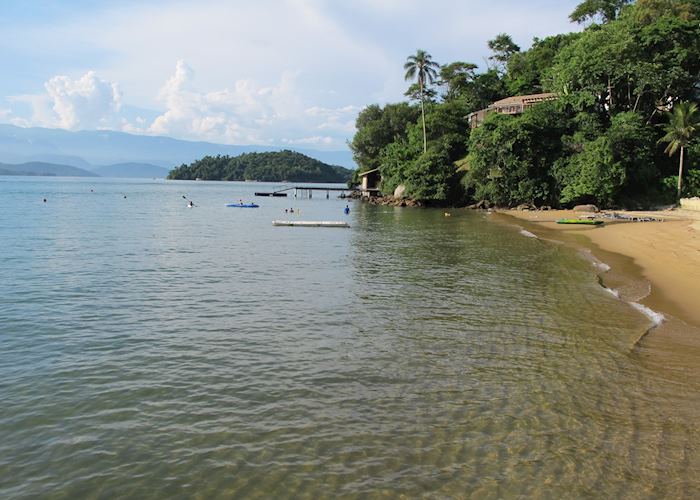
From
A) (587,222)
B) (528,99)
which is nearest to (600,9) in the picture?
(528,99)

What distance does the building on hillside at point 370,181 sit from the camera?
98125 mm

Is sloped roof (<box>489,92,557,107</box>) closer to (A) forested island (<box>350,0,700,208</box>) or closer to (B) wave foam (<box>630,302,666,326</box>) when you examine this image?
(A) forested island (<box>350,0,700,208</box>)

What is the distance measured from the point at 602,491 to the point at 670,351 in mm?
7329

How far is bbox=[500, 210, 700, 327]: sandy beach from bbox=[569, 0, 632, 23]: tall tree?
55584 mm

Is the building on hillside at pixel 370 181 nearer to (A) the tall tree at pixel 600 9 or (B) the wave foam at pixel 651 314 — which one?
(A) the tall tree at pixel 600 9

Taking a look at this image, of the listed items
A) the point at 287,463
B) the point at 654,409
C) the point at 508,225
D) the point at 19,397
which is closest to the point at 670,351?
the point at 654,409

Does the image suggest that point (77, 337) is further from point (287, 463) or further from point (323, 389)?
point (287, 463)

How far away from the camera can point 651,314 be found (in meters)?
16.5

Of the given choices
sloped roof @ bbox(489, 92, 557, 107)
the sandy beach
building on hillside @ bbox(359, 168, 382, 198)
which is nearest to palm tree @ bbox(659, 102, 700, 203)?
the sandy beach

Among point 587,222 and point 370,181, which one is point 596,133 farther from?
point 370,181

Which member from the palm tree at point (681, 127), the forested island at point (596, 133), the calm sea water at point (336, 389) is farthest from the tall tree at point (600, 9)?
the calm sea water at point (336, 389)

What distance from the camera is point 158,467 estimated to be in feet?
26.3

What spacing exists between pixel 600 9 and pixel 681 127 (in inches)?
1993

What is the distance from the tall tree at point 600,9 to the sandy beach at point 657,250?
182 ft
